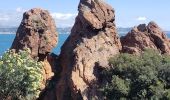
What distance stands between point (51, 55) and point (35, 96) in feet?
13.3

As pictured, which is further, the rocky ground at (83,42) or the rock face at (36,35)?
the rock face at (36,35)

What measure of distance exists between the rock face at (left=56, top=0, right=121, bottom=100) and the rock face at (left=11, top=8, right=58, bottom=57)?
1329 millimetres

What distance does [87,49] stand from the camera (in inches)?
1258

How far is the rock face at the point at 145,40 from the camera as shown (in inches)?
1315

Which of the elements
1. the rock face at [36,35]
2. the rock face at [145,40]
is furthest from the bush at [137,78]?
the rock face at [36,35]

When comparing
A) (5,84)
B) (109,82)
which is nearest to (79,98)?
(109,82)

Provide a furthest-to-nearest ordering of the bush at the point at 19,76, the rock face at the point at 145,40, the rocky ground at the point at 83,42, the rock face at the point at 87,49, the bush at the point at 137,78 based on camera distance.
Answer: the rock face at the point at 145,40 < the rocky ground at the point at 83,42 < the rock face at the point at 87,49 < the bush at the point at 19,76 < the bush at the point at 137,78

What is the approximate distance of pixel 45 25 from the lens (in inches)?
1304

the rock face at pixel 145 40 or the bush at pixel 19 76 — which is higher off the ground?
the rock face at pixel 145 40

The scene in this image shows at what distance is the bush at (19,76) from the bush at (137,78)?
384 centimetres

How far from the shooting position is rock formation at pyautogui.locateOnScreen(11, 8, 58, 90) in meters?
32.7

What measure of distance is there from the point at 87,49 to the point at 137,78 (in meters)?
3.72

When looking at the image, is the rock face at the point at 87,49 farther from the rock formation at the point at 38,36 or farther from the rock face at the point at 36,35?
the rock face at the point at 36,35

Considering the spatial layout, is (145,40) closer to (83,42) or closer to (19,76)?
(83,42)
